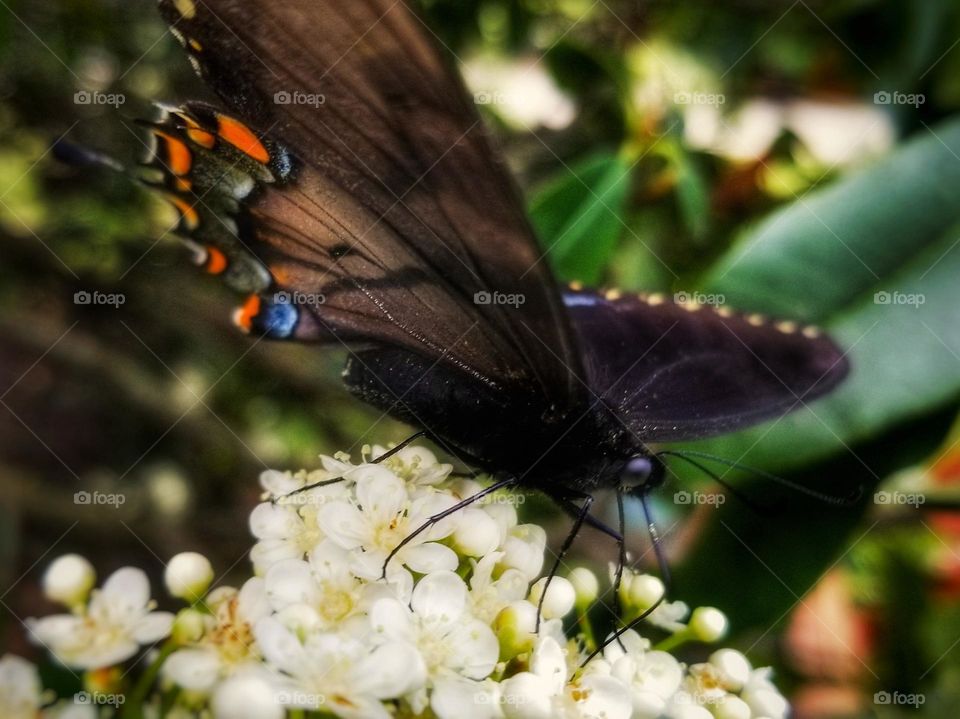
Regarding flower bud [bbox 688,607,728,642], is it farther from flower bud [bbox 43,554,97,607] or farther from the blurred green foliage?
flower bud [bbox 43,554,97,607]

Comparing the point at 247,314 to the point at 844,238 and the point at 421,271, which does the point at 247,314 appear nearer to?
the point at 421,271

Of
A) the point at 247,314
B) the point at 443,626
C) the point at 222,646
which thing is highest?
the point at 247,314

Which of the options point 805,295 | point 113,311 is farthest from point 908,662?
point 113,311

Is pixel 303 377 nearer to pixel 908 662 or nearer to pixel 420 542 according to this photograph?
pixel 420 542

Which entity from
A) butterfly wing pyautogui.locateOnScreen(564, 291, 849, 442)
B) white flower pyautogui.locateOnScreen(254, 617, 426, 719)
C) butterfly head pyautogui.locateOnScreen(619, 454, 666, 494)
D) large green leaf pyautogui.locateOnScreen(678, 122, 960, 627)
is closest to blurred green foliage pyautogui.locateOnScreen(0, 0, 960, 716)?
large green leaf pyautogui.locateOnScreen(678, 122, 960, 627)

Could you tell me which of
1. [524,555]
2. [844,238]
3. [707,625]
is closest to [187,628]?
[524,555]

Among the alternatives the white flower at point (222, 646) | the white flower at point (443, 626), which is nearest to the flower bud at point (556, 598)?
the white flower at point (443, 626)
